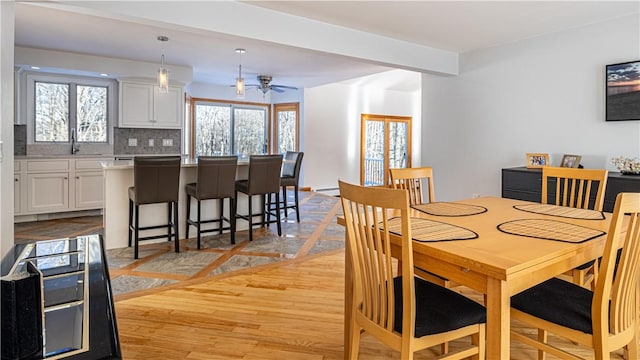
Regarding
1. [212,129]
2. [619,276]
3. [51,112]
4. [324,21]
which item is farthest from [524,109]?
[51,112]

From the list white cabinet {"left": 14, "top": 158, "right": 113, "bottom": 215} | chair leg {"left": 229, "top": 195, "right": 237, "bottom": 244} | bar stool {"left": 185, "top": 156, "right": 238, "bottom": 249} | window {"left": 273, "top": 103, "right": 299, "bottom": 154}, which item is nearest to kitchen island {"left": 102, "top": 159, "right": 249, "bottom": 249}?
bar stool {"left": 185, "top": 156, "right": 238, "bottom": 249}

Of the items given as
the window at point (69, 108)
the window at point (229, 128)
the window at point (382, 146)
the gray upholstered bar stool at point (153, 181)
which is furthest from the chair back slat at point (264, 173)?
the window at point (382, 146)

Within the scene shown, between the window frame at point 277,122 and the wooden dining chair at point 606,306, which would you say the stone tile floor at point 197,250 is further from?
the window frame at point 277,122

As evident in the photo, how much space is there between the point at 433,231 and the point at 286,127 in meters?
7.75

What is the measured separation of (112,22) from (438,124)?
14.7 ft

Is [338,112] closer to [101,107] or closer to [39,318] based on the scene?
[101,107]

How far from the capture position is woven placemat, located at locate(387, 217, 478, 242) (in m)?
1.68

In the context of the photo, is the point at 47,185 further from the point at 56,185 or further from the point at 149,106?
the point at 149,106

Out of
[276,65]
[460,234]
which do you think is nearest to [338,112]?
[276,65]

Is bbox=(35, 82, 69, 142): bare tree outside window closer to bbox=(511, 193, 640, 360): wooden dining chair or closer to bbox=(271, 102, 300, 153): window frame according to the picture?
bbox=(271, 102, 300, 153): window frame

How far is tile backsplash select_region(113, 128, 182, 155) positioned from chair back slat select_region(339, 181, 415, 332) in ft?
18.8

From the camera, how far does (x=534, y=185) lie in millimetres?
4094

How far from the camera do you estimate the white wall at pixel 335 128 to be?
886 cm

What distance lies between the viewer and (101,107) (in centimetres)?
627
